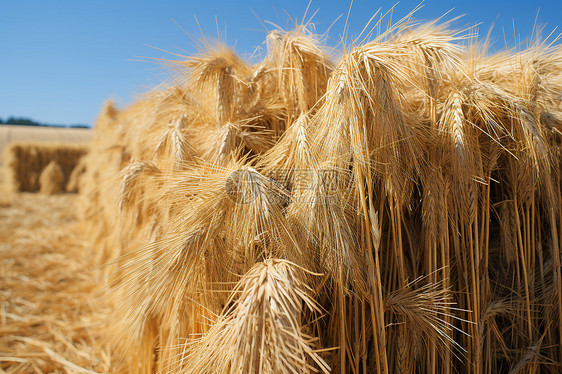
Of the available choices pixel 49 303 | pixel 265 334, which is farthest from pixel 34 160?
pixel 265 334

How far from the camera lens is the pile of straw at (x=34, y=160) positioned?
8148mm

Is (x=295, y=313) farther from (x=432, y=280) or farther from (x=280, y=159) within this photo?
(x=432, y=280)

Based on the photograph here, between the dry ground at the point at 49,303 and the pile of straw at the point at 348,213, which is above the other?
the pile of straw at the point at 348,213

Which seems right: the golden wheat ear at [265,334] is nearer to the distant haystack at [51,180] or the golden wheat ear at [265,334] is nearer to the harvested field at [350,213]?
the harvested field at [350,213]

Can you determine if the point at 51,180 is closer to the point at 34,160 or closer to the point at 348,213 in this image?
the point at 34,160

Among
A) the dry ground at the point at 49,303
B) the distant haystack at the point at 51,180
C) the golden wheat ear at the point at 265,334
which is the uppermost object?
the distant haystack at the point at 51,180

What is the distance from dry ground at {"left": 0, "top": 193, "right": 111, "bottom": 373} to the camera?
186cm

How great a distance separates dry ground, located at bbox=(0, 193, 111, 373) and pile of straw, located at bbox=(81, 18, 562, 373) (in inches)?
13.6

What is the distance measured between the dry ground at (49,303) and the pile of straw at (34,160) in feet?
13.3

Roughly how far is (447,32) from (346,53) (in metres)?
0.40

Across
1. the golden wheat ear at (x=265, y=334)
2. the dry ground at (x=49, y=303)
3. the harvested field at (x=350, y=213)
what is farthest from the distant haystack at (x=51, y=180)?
the golden wheat ear at (x=265, y=334)

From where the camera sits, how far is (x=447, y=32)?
1.10 m

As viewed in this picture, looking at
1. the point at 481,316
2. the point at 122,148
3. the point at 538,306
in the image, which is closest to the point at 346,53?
the point at 481,316

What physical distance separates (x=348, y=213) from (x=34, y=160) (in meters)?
9.52
